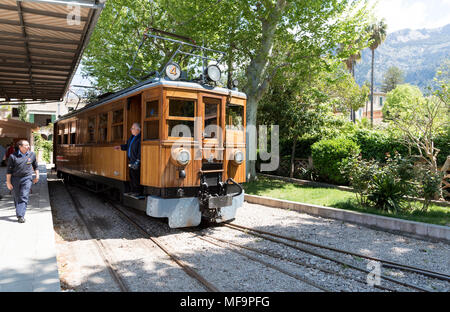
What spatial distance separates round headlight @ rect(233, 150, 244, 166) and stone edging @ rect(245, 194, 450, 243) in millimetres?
2713

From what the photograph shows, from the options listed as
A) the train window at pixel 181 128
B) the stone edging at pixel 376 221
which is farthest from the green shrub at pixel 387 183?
the train window at pixel 181 128

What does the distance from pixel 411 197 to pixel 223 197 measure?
5.19 metres

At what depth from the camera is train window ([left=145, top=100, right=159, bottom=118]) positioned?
6633 millimetres

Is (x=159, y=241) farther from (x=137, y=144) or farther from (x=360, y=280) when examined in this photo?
(x=360, y=280)

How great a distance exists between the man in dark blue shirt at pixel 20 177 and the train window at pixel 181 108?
3.27m

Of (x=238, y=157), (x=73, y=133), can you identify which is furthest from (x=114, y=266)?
(x=73, y=133)

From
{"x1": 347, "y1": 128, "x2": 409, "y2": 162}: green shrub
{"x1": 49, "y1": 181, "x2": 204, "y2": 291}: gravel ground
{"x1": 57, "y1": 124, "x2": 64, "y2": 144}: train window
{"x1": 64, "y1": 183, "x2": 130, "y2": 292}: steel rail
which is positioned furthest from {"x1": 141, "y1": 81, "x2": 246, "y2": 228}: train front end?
{"x1": 57, "y1": 124, "x2": 64, "y2": 144}: train window

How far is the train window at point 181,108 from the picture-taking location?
6.56 metres

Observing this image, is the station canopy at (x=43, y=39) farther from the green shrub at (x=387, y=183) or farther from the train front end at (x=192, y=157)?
the green shrub at (x=387, y=183)

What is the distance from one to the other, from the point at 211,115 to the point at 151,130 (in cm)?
133

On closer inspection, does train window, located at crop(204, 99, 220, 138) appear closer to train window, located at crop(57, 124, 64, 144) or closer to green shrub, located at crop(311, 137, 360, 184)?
green shrub, located at crop(311, 137, 360, 184)
